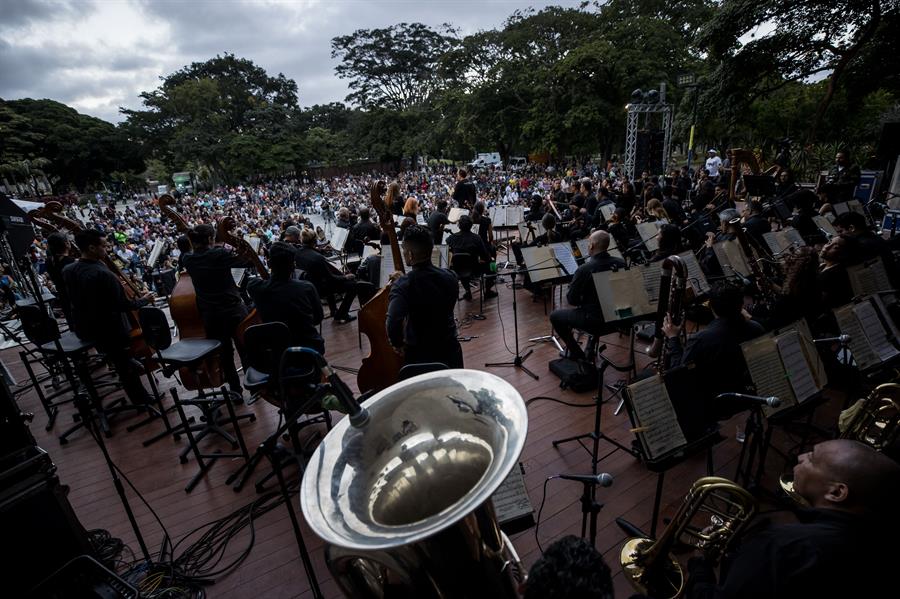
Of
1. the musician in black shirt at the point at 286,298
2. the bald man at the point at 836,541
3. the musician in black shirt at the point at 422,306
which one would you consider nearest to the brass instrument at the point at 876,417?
the bald man at the point at 836,541

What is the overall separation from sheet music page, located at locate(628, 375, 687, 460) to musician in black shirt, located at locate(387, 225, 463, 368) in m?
1.39

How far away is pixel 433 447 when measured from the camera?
1814 mm

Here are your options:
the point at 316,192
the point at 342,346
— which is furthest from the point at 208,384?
the point at 316,192

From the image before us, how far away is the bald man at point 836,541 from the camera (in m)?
1.31

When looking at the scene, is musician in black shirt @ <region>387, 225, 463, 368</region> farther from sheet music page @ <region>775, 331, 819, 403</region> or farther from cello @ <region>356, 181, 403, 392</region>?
sheet music page @ <region>775, 331, 819, 403</region>

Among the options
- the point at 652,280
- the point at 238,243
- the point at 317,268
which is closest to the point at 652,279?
the point at 652,280

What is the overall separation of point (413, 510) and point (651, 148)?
594 inches

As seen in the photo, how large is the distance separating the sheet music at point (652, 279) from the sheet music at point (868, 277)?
5.86 ft

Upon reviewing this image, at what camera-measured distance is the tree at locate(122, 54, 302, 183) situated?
34750 millimetres

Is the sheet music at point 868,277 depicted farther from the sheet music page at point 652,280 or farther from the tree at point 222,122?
the tree at point 222,122

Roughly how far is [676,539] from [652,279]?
244cm

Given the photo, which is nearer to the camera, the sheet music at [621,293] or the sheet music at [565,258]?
the sheet music at [621,293]

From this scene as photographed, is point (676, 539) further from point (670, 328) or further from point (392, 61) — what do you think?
point (392, 61)

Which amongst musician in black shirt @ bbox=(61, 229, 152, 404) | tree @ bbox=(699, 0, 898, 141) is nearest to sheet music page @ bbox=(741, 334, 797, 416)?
musician in black shirt @ bbox=(61, 229, 152, 404)
